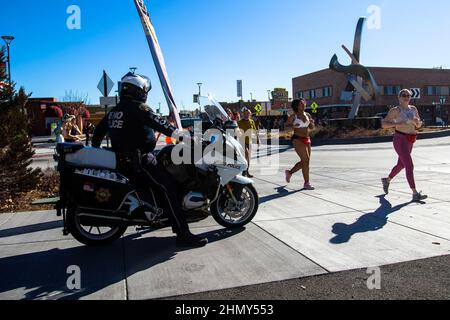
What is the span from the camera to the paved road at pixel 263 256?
3.39 meters

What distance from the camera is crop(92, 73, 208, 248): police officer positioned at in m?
4.26

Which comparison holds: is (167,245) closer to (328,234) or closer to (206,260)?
(206,260)

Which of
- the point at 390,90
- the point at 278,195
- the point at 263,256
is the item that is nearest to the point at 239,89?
the point at 278,195

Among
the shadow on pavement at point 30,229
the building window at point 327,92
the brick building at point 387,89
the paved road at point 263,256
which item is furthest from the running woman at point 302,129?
the building window at point 327,92

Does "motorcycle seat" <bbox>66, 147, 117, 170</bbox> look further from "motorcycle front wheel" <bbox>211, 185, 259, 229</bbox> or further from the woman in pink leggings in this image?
the woman in pink leggings

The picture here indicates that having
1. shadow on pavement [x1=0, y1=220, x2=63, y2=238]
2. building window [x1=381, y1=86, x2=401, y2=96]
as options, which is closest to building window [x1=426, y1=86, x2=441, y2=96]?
building window [x1=381, y1=86, x2=401, y2=96]

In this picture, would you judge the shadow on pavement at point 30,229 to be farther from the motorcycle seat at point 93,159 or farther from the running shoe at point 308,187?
the running shoe at point 308,187

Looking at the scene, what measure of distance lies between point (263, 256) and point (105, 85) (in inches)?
391

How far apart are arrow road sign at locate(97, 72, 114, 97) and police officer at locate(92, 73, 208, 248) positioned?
8.56 meters

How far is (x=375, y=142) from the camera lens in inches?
913

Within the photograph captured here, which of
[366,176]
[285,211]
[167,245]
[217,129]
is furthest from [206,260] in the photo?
[366,176]

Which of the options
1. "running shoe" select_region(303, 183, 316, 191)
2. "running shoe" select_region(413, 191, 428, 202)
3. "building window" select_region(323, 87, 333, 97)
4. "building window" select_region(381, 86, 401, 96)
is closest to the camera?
"running shoe" select_region(413, 191, 428, 202)
